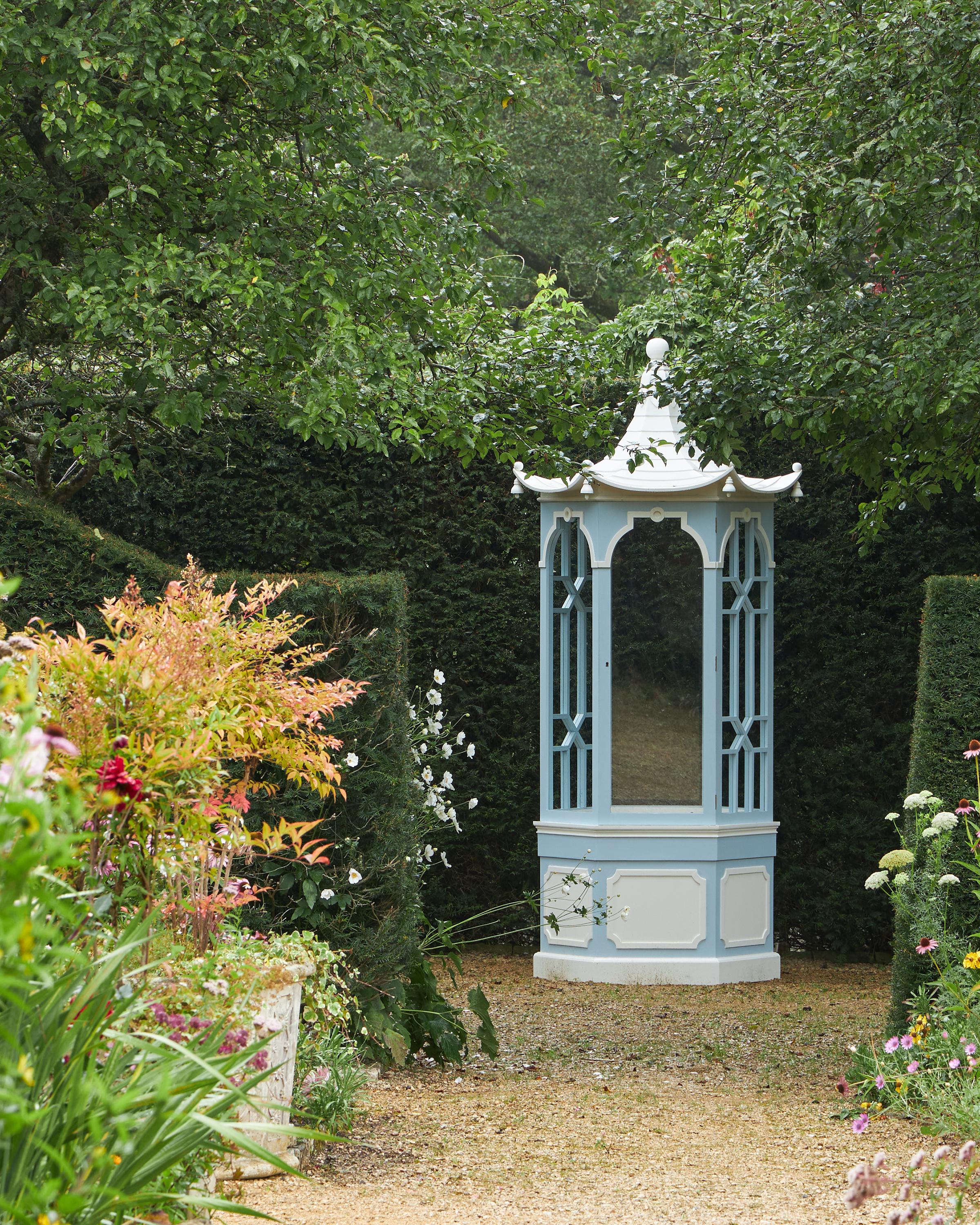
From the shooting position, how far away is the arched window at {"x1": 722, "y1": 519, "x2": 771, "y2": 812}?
6707 millimetres

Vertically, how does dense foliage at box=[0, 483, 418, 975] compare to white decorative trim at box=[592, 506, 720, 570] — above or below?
below

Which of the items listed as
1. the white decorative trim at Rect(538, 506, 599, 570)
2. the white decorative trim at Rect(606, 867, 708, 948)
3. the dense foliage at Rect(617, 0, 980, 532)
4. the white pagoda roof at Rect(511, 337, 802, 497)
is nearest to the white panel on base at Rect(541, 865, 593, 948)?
the white decorative trim at Rect(606, 867, 708, 948)

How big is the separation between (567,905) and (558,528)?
6.32 feet

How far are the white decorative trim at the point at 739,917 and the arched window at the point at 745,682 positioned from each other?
303 mm

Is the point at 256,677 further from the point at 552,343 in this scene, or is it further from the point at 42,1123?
the point at 552,343

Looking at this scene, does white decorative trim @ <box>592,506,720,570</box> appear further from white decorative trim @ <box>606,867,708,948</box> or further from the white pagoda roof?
white decorative trim @ <box>606,867,708,948</box>

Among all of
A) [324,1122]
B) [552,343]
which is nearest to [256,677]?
[324,1122]

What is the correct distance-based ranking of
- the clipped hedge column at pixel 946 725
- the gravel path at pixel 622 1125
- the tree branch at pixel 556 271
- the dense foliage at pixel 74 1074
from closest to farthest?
the dense foliage at pixel 74 1074, the gravel path at pixel 622 1125, the clipped hedge column at pixel 946 725, the tree branch at pixel 556 271

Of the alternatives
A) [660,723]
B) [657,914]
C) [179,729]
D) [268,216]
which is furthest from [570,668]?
[179,729]

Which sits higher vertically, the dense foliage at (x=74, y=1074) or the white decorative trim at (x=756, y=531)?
the white decorative trim at (x=756, y=531)

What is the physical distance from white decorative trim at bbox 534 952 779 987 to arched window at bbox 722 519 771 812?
756 millimetres

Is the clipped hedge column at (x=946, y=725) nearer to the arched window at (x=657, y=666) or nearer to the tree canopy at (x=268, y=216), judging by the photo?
the tree canopy at (x=268, y=216)

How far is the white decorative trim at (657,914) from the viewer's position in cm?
648

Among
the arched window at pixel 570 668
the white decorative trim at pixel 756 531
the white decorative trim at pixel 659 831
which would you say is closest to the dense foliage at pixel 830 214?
the white decorative trim at pixel 756 531
